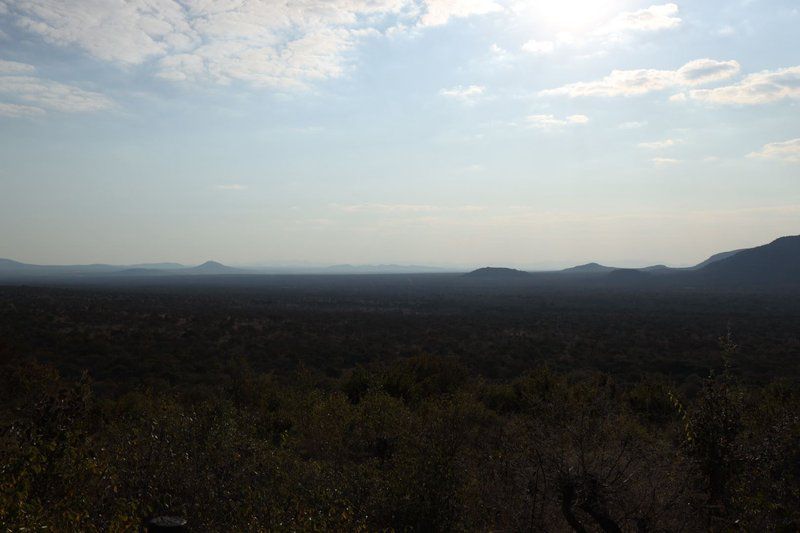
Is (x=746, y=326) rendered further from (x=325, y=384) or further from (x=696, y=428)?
(x=696, y=428)

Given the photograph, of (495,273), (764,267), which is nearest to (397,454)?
(764,267)

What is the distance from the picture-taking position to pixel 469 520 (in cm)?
732

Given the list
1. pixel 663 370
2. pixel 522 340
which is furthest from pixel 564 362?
pixel 522 340

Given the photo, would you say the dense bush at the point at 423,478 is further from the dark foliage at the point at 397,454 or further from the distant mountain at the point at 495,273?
the distant mountain at the point at 495,273

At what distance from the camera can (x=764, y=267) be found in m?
128

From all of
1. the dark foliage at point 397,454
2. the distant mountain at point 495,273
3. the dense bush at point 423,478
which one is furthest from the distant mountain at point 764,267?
the dense bush at point 423,478

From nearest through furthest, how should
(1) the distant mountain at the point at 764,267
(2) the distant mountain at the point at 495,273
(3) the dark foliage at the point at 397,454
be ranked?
(3) the dark foliage at the point at 397,454 < (1) the distant mountain at the point at 764,267 < (2) the distant mountain at the point at 495,273

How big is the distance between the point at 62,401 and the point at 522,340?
108ft

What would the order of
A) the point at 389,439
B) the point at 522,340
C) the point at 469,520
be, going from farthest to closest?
the point at 522,340, the point at 389,439, the point at 469,520

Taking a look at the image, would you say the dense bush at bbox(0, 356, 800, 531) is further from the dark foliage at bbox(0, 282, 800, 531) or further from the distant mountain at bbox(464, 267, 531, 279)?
the distant mountain at bbox(464, 267, 531, 279)

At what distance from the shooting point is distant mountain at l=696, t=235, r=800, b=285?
120 m

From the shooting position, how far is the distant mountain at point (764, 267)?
120m

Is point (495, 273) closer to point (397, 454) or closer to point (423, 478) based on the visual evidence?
point (397, 454)

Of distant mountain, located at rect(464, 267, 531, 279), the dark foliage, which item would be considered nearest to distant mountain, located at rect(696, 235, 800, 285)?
distant mountain, located at rect(464, 267, 531, 279)
